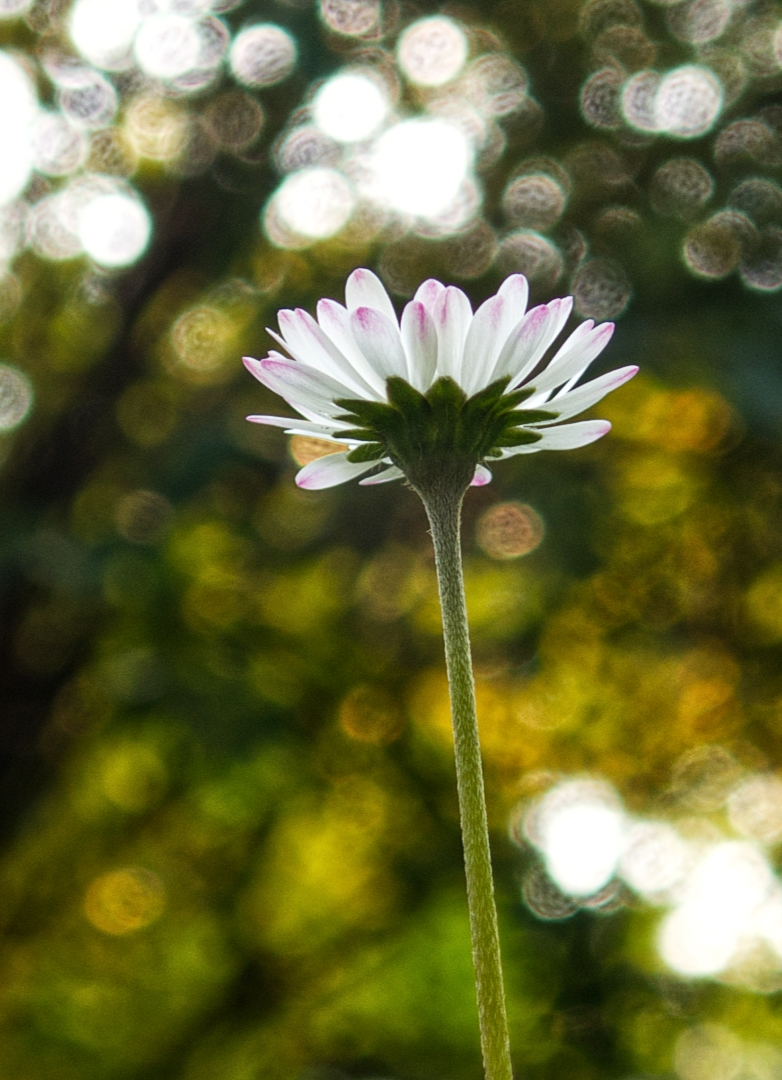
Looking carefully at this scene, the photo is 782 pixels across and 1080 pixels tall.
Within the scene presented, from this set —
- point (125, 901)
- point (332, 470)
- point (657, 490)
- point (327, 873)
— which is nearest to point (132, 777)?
point (125, 901)

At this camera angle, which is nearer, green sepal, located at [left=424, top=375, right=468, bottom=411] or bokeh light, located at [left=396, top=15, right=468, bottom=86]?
green sepal, located at [left=424, top=375, right=468, bottom=411]

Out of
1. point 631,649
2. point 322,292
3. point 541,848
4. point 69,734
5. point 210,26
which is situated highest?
point 210,26

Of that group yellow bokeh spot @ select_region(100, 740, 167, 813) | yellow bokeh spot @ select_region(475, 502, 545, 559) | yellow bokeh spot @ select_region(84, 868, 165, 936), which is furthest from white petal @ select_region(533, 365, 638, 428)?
yellow bokeh spot @ select_region(84, 868, 165, 936)

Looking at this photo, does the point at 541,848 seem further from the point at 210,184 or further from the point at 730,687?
the point at 210,184

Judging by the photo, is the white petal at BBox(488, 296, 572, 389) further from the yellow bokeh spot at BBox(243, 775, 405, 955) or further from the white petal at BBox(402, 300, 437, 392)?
the yellow bokeh spot at BBox(243, 775, 405, 955)

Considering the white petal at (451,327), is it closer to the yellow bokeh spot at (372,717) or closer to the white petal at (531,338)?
the white petal at (531,338)

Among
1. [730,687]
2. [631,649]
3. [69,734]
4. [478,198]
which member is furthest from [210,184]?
[730,687]

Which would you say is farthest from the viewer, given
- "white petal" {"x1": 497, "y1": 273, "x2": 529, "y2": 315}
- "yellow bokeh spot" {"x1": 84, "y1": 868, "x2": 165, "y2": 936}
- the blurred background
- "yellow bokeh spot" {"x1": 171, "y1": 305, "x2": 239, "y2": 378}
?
"yellow bokeh spot" {"x1": 84, "y1": 868, "x2": 165, "y2": 936}
